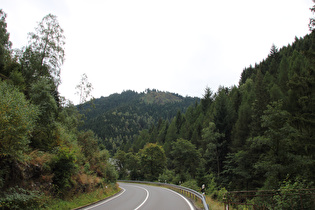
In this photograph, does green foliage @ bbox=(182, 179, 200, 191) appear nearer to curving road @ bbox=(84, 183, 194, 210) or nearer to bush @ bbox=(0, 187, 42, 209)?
curving road @ bbox=(84, 183, 194, 210)

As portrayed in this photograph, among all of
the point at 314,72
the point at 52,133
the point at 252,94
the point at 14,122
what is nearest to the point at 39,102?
the point at 52,133

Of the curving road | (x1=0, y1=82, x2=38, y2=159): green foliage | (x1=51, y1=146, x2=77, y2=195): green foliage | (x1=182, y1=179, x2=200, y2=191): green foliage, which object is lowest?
(x1=182, y1=179, x2=200, y2=191): green foliage

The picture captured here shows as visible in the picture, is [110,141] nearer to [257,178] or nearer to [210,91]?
[210,91]

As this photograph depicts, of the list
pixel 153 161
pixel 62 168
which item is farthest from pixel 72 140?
pixel 153 161

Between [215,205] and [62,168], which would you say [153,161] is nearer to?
[62,168]

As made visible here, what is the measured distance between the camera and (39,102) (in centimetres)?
1426

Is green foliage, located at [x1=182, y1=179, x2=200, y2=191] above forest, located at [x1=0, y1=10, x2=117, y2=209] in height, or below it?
below

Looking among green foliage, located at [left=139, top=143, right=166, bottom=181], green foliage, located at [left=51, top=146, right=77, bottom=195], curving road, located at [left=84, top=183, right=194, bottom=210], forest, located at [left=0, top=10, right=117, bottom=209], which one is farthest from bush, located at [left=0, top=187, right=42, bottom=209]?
green foliage, located at [left=139, top=143, right=166, bottom=181]

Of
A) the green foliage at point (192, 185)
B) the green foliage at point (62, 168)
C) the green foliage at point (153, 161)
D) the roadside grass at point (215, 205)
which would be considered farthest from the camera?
the green foliage at point (153, 161)

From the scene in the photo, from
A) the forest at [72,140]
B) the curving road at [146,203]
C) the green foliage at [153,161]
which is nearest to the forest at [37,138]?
the forest at [72,140]

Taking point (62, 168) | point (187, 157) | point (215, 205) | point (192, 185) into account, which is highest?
point (187, 157)

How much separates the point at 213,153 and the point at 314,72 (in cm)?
2780

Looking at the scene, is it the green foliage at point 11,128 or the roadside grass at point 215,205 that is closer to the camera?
the green foliage at point 11,128

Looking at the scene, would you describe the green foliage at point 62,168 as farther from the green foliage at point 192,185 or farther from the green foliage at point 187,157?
the green foliage at point 187,157
